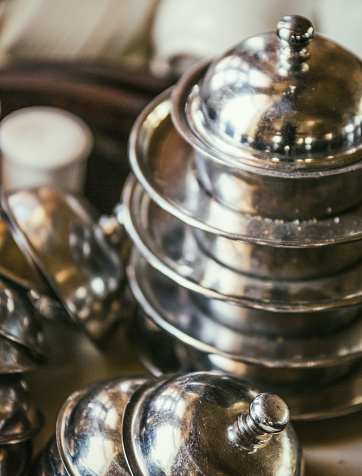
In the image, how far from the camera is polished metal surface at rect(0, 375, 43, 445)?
61cm

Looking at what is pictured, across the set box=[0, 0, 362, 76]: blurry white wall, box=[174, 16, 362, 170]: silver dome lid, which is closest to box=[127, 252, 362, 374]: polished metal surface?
box=[174, 16, 362, 170]: silver dome lid

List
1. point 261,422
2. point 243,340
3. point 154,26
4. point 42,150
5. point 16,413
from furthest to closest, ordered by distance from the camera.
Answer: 1. point 154,26
2. point 42,150
3. point 243,340
4. point 16,413
5. point 261,422

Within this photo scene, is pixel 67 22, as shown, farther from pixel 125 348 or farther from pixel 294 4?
pixel 125 348

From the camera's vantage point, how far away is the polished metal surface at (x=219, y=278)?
0.65 meters

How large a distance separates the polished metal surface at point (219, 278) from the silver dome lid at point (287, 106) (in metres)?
0.15

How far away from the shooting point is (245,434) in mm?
521

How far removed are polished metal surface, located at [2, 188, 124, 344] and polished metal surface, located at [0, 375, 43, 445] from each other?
0.37ft

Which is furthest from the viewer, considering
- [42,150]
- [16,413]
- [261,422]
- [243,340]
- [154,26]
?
[154,26]

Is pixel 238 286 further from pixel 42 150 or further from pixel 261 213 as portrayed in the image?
pixel 42 150

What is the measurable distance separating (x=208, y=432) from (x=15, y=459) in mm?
224

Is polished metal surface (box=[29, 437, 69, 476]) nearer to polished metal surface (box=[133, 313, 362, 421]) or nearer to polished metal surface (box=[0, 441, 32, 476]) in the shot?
polished metal surface (box=[0, 441, 32, 476])

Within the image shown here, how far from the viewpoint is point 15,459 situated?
2.08 ft

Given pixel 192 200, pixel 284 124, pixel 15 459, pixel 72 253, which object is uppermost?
pixel 284 124

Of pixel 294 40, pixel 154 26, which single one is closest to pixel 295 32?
pixel 294 40
